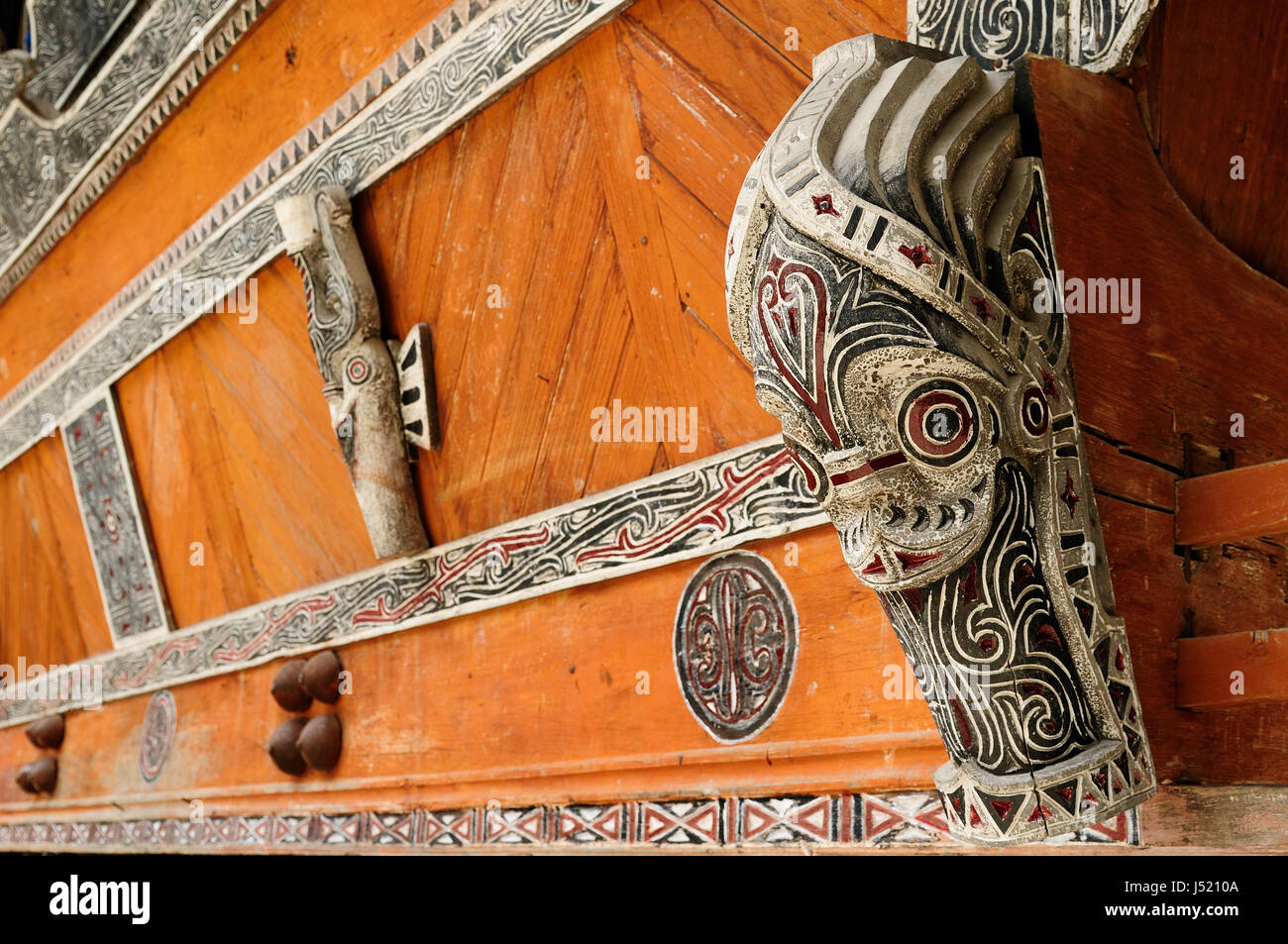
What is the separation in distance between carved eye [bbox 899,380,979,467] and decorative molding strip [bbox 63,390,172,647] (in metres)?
2.33

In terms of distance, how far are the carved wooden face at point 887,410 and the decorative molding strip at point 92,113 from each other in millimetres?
1680

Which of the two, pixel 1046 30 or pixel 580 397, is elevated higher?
pixel 1046 30

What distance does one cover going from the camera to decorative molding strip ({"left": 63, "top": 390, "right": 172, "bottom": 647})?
3146 millimetres

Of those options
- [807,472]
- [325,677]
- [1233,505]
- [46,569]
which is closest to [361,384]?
[325,677]

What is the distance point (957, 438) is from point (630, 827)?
0.88 m

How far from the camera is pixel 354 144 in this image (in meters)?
2.37

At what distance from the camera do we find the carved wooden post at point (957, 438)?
118 centimetres

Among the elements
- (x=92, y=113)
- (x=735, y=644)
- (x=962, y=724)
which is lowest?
(x=962, y=724)

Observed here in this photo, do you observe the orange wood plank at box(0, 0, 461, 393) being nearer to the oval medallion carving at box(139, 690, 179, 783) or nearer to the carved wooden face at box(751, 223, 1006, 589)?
the oval medallion carving at box(139, 690, 179, 783)

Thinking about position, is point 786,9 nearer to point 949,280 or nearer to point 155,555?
point 949,280

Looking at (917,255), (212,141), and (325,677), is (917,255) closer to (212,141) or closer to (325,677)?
(325,677)

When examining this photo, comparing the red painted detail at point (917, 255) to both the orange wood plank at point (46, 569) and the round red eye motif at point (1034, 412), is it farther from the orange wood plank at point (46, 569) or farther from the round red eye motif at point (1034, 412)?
the orange wood plank at point (46, 569)

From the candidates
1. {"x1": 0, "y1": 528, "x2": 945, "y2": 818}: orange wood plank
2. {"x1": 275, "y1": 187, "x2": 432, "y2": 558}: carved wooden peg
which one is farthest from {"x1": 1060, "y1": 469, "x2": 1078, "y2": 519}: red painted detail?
{"x1": 275, "y1": 187, "x2": 432, "y2": 558}: carved wooden peg

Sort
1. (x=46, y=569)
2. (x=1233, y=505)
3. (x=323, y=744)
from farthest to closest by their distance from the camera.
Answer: (x=46, y=569), (x=323, y=744), (x=1233, y=505)
